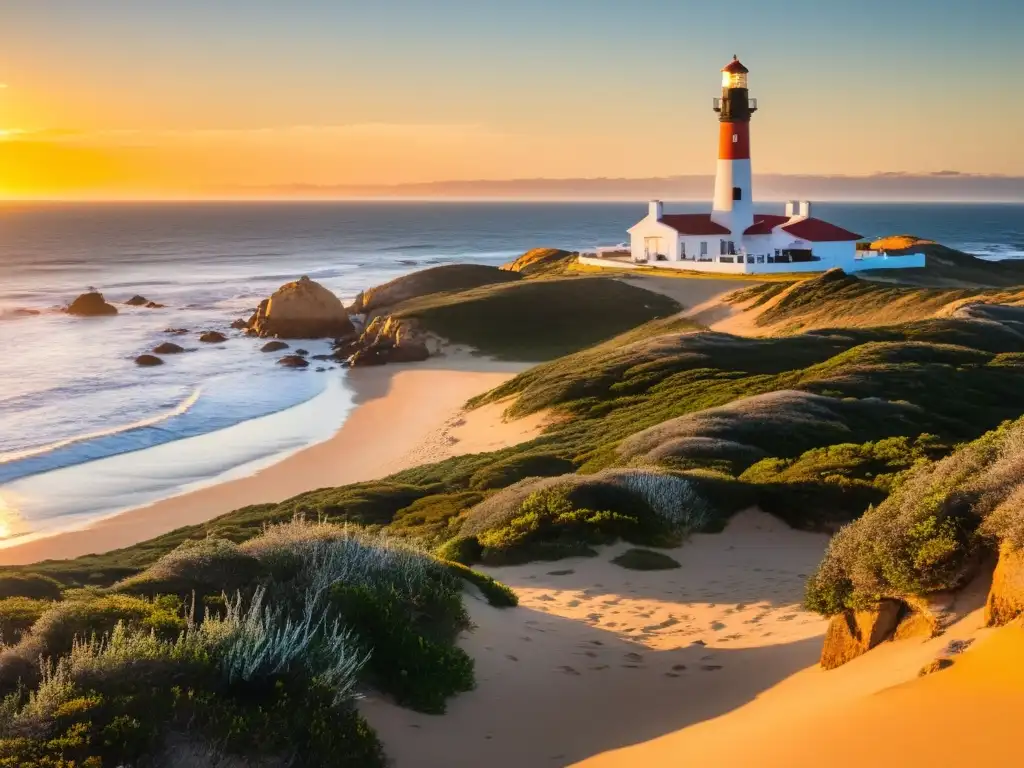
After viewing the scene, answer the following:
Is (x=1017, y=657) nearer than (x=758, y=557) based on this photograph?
Yes

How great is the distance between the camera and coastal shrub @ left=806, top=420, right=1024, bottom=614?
6746 millimetres

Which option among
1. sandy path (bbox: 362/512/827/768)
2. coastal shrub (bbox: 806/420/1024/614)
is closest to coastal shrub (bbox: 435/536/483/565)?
sandy path (bbox: 362/512/827/768)

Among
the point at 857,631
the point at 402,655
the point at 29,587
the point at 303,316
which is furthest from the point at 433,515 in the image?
the point at 303,316

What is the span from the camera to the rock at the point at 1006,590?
5.91m

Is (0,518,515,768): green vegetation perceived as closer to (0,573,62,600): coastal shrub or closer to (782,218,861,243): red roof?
(0,573,62,600): coastal shrub

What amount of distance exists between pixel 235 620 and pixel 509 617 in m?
3.77

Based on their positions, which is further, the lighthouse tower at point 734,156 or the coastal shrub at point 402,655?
the lighthouse tower at point 734,156

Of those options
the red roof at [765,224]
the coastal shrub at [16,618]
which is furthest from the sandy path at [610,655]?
the red roof at [765,224]

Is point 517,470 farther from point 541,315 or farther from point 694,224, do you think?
point 694,224

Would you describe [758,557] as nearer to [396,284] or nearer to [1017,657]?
[1017,657]

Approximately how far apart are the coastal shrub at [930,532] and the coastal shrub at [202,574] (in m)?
4.81

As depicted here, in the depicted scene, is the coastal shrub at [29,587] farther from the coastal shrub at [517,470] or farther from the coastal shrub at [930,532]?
the coastal shrub at [517,470]

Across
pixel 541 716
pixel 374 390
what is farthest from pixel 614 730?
pixel 374 390

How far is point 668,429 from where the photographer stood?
20188 mm
